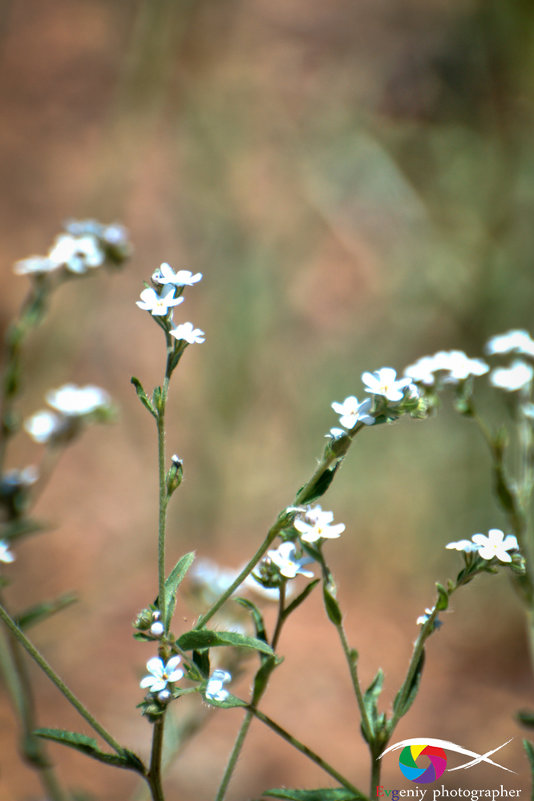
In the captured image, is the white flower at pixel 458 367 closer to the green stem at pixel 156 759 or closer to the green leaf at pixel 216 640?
the green leaf at pixel 216 640

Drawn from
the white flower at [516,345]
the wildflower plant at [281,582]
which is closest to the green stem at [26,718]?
the wildflower plant at [281,582]

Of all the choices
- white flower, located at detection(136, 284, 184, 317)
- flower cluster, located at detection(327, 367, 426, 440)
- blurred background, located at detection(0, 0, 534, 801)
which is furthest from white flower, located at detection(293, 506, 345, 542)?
blurred background, located at detection(0, 0, 534, 801)

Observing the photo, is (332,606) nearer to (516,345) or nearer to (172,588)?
(172,588)

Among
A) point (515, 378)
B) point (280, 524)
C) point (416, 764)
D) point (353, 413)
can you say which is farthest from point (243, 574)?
point (515, 378)

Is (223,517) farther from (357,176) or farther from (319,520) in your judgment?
(319,520)

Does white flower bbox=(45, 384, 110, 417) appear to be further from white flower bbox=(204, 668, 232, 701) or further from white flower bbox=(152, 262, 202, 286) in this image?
white flower bbox=(204, 668, 232, 701)
